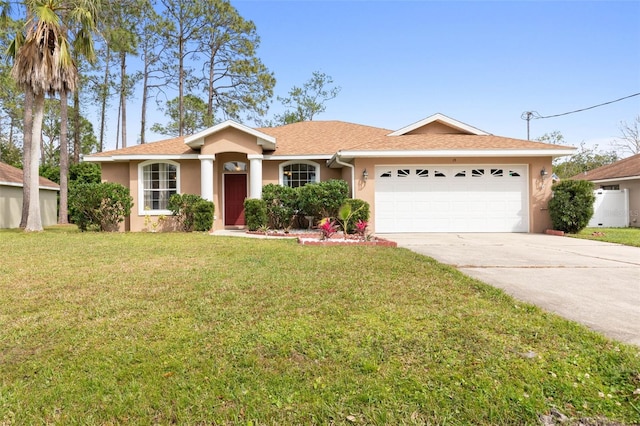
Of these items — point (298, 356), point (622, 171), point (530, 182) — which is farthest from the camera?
point (622, 171)

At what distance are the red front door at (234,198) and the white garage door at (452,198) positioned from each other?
19.5 feet

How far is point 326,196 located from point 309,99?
67.8 feet

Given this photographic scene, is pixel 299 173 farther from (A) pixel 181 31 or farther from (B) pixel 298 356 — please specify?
(A) pixel 181 31

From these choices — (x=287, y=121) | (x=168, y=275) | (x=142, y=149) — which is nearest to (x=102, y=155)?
(x=142, y=149)

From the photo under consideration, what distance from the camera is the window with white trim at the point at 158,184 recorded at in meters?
14.2

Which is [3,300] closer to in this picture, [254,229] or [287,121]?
[254,229]

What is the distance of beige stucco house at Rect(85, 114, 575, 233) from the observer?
40.2ft

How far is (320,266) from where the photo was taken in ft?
19.5

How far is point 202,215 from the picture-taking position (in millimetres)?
12594

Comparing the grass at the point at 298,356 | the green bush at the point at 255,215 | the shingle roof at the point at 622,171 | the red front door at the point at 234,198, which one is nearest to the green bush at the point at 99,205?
the red front door at the point at 234,198

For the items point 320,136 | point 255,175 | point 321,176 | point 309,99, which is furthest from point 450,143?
point 309,99

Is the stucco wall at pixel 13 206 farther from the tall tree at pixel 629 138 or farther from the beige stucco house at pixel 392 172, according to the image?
the tall tree at pixel 629 138

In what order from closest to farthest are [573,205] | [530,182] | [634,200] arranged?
1. [573,205]
2. [530,182]
3. [634,200]

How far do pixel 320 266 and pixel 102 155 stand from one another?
1247 centimetres
